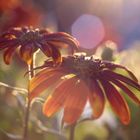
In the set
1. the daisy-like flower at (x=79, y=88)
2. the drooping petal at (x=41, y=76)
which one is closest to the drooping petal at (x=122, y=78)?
the daisy-like flower at (x=79, y=88)

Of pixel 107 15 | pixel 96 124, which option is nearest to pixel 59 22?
pixel 107 15

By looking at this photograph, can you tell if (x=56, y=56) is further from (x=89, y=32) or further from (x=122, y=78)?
(x=89, y=32)

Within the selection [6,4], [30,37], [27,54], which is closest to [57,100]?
[27,54]

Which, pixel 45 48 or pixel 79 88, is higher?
pixel 45 48

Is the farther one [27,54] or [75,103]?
[27,54]

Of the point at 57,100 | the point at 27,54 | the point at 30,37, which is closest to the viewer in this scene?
the point at 57,100

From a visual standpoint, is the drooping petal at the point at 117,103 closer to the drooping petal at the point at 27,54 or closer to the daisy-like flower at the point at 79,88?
the daisy-like flower at the point at 79,88
